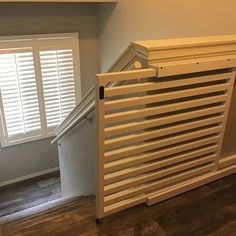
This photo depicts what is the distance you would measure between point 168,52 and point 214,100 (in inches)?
19.8

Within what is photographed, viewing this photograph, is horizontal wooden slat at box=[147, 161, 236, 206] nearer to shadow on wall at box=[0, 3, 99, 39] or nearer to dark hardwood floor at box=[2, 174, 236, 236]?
dark hardwood floor at box=[2, 174, 236, 236]

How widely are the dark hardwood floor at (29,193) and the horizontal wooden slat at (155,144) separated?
2544 mm

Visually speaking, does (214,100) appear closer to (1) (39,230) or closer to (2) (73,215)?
(2) (73,215)

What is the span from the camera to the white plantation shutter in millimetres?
3900

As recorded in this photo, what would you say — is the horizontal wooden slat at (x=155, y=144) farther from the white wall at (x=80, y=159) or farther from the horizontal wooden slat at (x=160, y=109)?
the white wall at (x=80, y=159)

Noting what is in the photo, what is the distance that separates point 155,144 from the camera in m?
1.75

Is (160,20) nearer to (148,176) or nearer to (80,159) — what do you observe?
(80,159)

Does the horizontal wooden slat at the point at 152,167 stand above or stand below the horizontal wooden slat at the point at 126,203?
above

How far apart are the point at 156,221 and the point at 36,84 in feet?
9.04

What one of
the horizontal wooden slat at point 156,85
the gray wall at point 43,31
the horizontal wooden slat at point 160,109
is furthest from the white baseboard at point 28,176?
the horizontal wooden slat at point 156,85

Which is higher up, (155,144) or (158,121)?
(158,121)

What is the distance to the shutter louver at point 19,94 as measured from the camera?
3646mm

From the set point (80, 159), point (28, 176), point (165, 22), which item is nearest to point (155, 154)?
point (80, 159)

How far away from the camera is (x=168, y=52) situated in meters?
1.60
